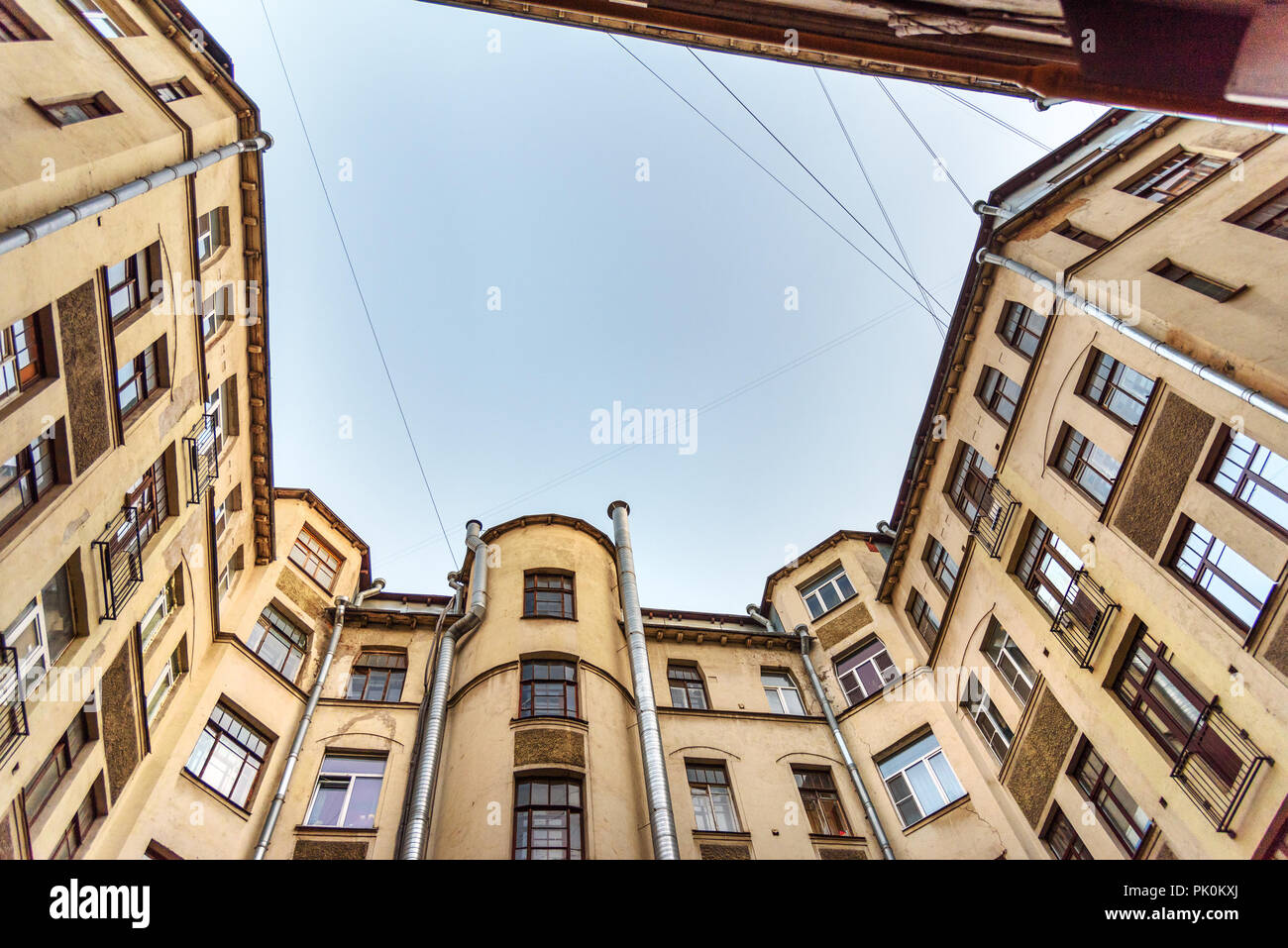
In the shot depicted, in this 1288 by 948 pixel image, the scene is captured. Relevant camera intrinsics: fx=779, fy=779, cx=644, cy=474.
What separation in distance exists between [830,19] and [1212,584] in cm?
1198

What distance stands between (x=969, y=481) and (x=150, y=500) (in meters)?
20.1

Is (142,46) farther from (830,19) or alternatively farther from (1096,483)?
(1096,483)

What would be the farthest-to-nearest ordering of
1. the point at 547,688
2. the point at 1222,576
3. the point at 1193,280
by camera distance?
1. the point at 547,688
2. the point at 1193,280
3. the point at 1222,576

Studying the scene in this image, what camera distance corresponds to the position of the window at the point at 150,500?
51.4ft

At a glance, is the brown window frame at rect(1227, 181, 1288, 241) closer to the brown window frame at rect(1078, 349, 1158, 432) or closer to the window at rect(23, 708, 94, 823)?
the brown window frame at rect(1078, 349, 1158, 432)

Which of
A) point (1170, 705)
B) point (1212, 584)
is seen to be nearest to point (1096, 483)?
point (1212, 584)

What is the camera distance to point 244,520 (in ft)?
69.2

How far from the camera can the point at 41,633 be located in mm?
12945

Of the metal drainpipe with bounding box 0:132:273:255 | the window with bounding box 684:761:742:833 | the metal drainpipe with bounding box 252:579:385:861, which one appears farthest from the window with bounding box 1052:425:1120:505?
the metal drainpipe with bounding box 0:132:273:255

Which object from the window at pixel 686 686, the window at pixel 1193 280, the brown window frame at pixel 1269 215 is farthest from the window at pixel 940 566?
the brown window frame at pixel 1269 215

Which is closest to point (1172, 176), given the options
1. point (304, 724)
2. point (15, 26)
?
point (15, 26)

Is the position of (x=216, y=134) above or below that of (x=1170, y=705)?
above

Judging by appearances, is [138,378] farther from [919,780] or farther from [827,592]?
[827,592]
